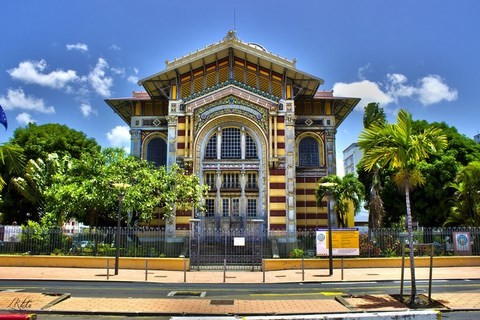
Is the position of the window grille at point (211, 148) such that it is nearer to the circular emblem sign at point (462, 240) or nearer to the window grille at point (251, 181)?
the window grille at point (251, 181)

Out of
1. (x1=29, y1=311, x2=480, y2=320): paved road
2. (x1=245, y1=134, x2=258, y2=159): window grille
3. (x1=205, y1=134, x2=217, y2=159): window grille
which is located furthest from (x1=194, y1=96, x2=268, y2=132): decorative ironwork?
(x1=29, y1=311, x2=480, y2=320): paved road

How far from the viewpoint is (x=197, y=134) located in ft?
126

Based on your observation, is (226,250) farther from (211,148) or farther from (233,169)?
(211,148)

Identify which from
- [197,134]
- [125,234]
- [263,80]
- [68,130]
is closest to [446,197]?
[263,80]

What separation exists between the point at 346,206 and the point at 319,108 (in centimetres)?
1101

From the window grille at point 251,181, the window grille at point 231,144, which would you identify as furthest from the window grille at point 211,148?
the window grille at point 251,181

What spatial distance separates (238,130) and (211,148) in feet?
8.91

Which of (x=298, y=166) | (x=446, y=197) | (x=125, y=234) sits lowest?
(x=125, y=234)

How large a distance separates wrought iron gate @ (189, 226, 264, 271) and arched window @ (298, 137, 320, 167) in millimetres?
14791

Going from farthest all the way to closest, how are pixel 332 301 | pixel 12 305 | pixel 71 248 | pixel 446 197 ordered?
Result: pixel 446 197, pixel 71 248, pixel 332 301, pixel 12 305

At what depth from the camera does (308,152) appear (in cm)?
4291

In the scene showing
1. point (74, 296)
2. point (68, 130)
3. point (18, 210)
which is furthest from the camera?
point (68, 130)

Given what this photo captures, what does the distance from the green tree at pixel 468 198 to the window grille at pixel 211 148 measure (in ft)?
60.9

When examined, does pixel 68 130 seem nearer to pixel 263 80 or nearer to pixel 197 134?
pixel 197 134
